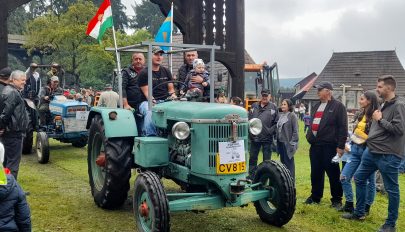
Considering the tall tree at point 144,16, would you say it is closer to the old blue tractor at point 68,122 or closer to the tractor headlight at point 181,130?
the old blue tractor at point 68,122

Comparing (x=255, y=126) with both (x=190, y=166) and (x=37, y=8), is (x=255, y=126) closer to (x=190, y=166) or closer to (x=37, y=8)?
(x=190, y=166)

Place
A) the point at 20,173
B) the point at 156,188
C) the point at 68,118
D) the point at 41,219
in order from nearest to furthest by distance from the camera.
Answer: the point at 156,188 < the point at 41,219 < the point at 20,173 < the point at 68,118

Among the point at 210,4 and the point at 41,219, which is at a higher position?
the point at 210,4

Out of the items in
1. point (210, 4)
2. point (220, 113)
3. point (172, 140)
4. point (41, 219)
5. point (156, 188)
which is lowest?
point (41, 219)

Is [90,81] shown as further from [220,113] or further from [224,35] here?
[220,113]

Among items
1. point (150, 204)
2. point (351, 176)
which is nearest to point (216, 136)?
point (150, 204)

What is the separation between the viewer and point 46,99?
9.88 m

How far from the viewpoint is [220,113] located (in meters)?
4.18

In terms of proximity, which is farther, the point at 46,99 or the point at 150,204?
the point at 46,99

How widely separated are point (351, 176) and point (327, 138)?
1.86ft

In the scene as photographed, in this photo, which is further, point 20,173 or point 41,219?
point 20,173

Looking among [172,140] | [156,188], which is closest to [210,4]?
[172,140]

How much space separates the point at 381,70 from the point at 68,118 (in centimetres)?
3293

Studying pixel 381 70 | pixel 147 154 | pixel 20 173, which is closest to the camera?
pixel 147 154
